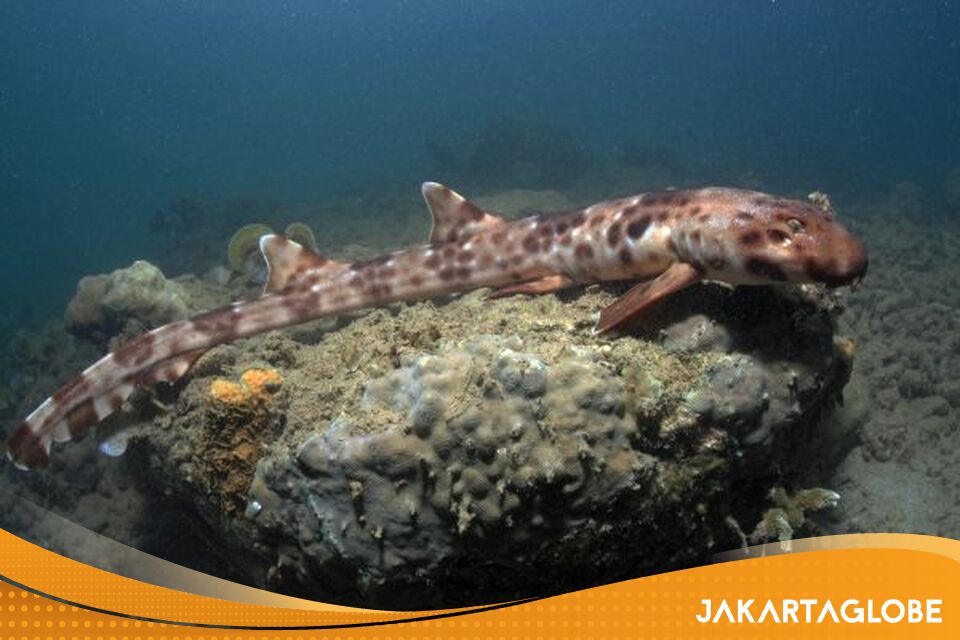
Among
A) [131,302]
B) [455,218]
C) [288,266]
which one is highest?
[131,302]

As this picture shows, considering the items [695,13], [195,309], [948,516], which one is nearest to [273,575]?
[195,309]

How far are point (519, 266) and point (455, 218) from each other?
3.09 ft

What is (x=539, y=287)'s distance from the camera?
525cm

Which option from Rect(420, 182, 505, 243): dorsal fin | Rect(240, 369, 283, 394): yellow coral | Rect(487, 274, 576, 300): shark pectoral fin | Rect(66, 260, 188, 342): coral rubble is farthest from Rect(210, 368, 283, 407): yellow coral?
Rect(66, 260, 188, 342): coral rubble

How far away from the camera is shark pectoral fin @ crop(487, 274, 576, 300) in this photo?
206 inches

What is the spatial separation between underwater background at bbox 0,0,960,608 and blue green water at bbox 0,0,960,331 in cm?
62

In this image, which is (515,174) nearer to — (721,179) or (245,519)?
(721,179)

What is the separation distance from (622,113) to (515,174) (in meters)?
48.2

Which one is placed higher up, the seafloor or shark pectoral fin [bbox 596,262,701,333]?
shark pectoral fin [bbox 596,262,701,333]

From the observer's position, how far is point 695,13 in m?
158

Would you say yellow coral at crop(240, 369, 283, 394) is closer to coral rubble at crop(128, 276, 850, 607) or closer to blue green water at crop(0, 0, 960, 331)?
coral rubble at crop(128, 276, 850, 607)

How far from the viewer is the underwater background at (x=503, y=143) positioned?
9719mm

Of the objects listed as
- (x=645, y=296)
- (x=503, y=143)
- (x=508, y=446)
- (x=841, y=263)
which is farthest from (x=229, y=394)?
(x=503, y=143)

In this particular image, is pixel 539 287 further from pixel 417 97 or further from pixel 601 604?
pixel 417 97
